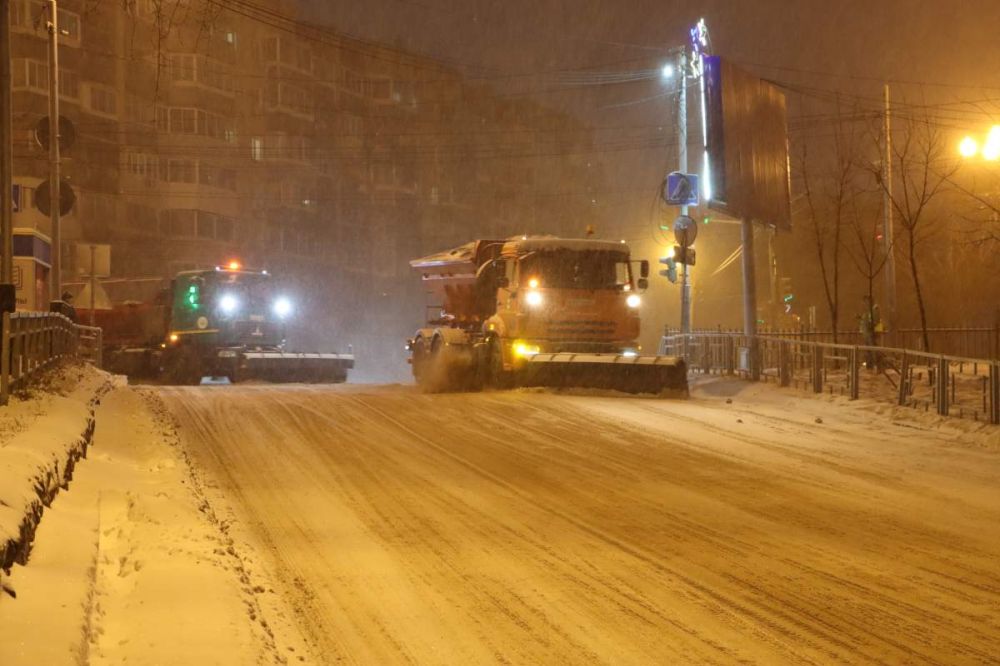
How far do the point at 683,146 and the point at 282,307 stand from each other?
565 inches

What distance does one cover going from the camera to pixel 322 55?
272 ft

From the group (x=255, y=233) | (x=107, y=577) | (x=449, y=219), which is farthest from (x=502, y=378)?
(x=449, y=219)

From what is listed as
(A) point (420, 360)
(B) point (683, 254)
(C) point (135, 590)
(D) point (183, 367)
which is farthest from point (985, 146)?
(C) point (135, 590)

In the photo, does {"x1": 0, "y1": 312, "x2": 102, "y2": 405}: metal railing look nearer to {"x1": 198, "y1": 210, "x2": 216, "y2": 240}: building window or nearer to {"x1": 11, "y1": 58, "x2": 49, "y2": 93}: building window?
{"x1": 11, "y1": 58, "x2": 49, "y2": 93}: building window

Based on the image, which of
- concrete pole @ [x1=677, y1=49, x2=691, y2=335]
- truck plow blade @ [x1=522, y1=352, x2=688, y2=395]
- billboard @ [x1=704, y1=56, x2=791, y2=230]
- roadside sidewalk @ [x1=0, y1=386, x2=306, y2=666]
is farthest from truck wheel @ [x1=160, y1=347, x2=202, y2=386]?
roadside sidewalk @ [x1=0, y1=386, x2=306, y2=666]

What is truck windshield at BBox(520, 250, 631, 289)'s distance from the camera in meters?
23.2

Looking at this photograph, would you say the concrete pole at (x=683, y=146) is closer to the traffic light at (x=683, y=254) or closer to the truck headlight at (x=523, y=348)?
the traffic light at (x=683, y=254)

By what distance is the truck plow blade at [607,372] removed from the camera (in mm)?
22125

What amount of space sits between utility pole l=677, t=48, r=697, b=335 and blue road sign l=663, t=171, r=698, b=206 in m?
0.31

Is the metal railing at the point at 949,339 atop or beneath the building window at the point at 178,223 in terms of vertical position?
beneath

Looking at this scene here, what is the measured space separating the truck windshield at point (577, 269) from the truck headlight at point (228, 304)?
15.0 m

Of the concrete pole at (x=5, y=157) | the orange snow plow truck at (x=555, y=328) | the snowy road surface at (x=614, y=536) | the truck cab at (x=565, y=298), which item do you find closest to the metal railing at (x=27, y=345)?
the concrete pole at (x=5, y=157)

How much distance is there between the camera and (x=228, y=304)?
35.2 m

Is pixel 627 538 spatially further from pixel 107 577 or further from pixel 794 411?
pixel 794 411
